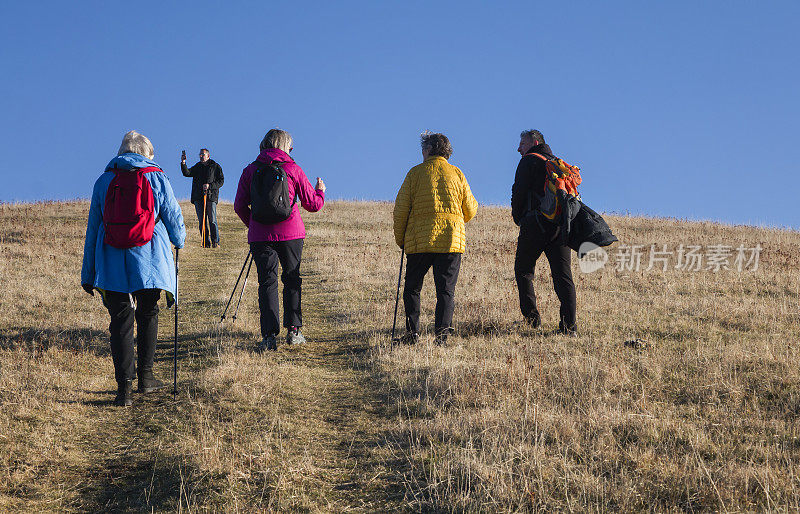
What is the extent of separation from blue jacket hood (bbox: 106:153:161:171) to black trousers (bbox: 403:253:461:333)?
3.30m

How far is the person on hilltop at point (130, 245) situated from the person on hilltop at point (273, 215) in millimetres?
1330

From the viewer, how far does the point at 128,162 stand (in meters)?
5.88

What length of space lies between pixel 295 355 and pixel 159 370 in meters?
1.52

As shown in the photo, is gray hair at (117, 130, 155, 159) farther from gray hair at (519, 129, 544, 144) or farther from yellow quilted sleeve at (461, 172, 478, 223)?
gray hair at (519, 129, 544, 144)

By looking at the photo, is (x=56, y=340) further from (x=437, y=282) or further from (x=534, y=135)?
(x=534, y=135)

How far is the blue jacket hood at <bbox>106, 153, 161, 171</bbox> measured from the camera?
19.2 feet

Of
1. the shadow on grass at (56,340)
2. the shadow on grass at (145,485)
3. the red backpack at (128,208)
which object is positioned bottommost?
the shadow on grass at (145,485)

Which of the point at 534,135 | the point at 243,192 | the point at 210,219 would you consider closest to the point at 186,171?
the point at 210,219

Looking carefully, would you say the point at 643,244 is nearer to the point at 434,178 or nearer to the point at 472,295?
the point at 472,295

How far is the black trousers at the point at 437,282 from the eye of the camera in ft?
25.6

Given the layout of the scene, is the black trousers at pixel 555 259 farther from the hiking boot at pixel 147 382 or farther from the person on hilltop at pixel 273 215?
the hiking boot at pixel 147 382

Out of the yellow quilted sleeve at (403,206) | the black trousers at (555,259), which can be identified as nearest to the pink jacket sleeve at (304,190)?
the yellow quilted sleeve at (403,206)

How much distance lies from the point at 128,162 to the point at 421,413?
137 inches

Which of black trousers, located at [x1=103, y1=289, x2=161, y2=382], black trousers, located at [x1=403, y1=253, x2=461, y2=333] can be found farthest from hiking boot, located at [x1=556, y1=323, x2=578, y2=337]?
black trousers, located at [x1=103, y1=289, x2=161, y2=382]
